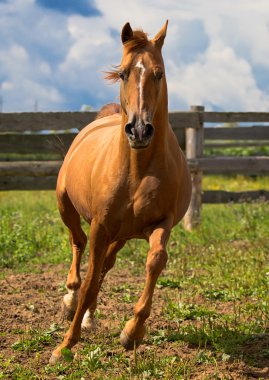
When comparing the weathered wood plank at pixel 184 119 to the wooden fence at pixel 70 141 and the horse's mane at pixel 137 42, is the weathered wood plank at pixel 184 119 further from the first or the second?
the horse's mane at pixel 137 42

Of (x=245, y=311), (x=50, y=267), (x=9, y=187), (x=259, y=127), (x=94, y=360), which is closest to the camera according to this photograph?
(x=94, y=360)

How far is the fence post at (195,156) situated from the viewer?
436 inches

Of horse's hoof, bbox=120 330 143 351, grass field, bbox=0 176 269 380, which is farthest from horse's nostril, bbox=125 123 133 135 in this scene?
grass field, bbox=0 176 269 380

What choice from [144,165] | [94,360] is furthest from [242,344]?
[144,165]

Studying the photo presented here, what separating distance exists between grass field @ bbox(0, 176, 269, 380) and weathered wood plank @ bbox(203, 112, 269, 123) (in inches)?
75.8

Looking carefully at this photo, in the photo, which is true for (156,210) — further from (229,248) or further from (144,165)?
(229,248)

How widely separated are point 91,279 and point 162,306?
153 cm

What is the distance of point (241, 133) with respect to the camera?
49.8ft

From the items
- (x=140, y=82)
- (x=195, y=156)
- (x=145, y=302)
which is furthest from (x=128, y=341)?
(x=195, y=156)

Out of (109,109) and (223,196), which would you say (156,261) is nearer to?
(109,109)

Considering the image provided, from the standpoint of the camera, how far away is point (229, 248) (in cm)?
886

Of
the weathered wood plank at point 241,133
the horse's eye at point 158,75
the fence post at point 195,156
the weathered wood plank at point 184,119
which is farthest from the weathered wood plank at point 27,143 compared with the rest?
the horse's eye at point 158,75

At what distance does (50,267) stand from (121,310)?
2373 mm

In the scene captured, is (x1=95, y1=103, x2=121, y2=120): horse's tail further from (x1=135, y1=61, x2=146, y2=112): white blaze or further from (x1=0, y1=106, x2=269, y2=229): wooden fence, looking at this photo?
(x1=0, y1=106, x2=269, y2=229): wooden fence
